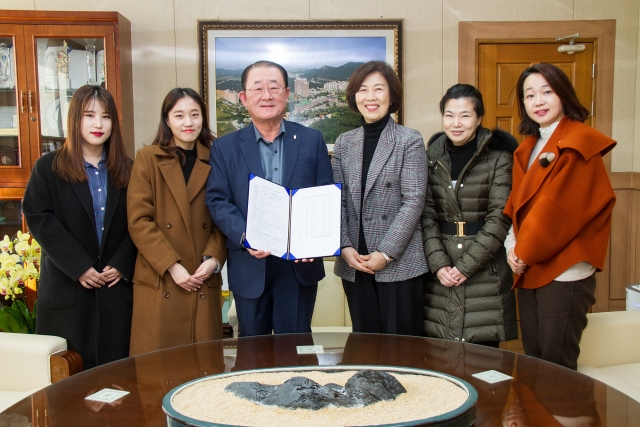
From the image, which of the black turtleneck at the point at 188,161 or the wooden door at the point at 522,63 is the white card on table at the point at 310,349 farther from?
the wooden door at the point at 522,63

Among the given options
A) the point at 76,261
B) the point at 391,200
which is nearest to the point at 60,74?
the point at 76,261

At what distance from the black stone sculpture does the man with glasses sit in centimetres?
97

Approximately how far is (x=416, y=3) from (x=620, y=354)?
2.67m

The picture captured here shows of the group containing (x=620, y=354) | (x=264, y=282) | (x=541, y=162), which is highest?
(x=541, y=162)

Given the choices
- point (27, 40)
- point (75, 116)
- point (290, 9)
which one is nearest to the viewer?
point (75, 116)

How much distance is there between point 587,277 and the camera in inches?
80.9

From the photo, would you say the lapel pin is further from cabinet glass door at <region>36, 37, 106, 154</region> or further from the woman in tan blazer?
cabinet glass door at <region>36, 37, 106, 154</region>

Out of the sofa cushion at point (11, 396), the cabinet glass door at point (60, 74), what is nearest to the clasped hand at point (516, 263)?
the sofa cushion at point (11, 396)

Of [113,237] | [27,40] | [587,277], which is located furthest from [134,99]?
[587,277]

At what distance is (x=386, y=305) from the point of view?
235 cm

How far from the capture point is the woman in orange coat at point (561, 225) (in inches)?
79.4

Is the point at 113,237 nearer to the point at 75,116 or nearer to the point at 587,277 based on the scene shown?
the point at 75,116

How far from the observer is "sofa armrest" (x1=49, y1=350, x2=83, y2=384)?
78.7 inches

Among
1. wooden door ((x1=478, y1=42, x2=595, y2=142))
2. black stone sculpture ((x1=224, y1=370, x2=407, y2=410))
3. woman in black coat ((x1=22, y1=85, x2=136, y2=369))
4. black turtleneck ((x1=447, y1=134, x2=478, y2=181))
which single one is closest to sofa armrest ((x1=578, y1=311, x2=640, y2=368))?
black turtleneck ((x1=447, y1=134, x2=478, y2=181))
